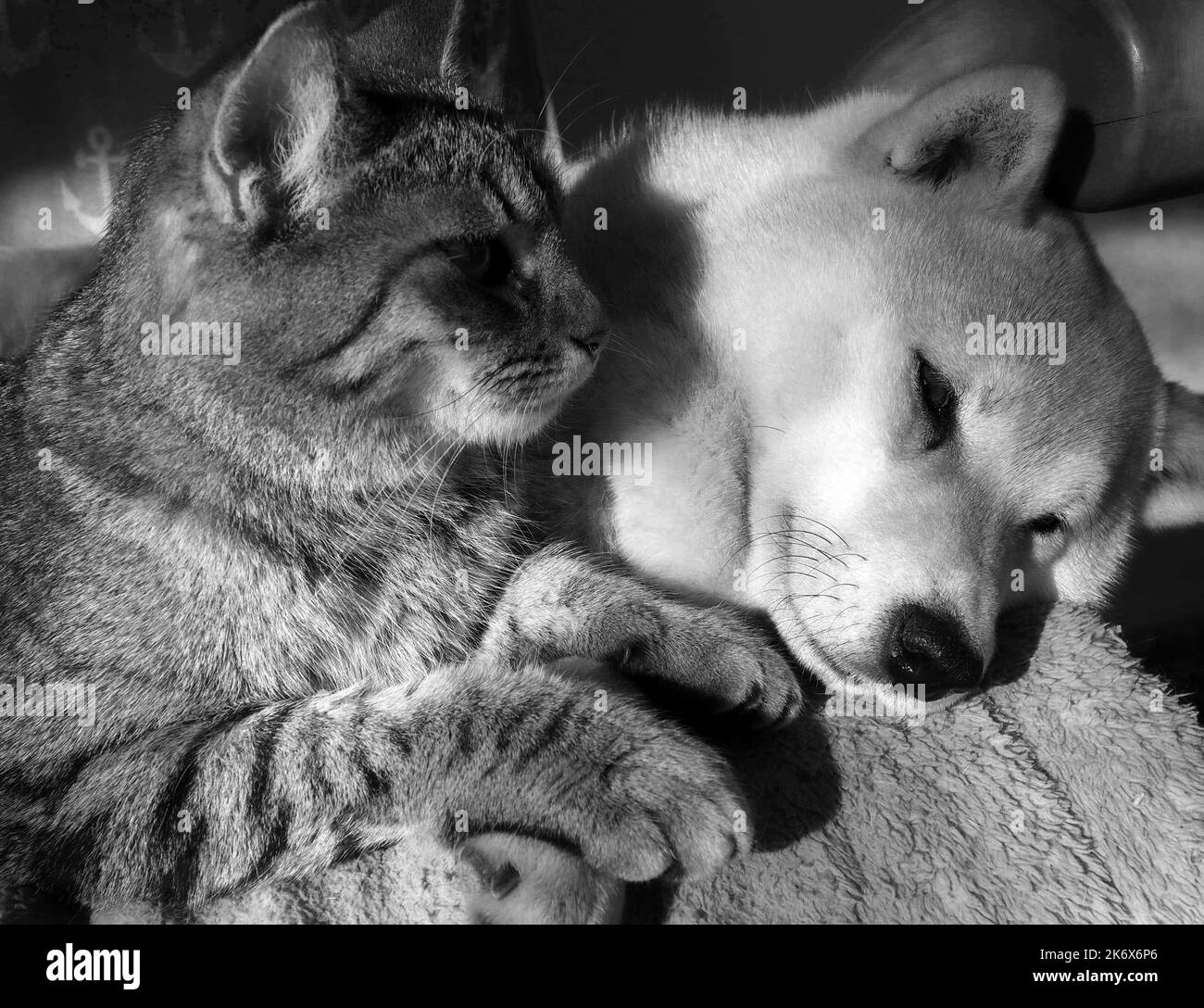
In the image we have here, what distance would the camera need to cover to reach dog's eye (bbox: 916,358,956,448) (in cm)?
127

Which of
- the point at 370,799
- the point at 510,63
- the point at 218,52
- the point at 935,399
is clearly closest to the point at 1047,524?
the point at 935,399

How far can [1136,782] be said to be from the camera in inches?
47.0

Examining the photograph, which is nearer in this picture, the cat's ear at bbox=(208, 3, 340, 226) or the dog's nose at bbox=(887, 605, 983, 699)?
the cat's ear at bbox=(208, 3, 340, 226)

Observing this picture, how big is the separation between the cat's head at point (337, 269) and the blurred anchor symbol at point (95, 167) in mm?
939

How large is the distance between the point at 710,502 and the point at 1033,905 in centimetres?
59

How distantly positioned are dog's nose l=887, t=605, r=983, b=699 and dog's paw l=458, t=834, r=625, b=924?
43cm

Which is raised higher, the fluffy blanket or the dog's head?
the dog's head

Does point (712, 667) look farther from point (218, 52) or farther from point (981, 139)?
point (218, 52)

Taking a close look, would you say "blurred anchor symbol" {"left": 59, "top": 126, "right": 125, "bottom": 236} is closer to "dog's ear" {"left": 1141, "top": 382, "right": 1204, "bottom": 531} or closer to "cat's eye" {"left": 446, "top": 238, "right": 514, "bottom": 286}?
"cat's eye" {"left": 446, "top": 238, "right": 514, "bottom": 286}

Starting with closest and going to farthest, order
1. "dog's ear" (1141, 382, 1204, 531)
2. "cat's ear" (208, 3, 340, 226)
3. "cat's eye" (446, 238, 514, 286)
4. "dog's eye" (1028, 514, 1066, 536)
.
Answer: "cat's ear" (208, 3, 340, 226), "cat's eye" (446, 238, 514, 286), "dog's eye" (1028, 514, 1066, 536), "dog's ear" (1141, 382, 1204, 531)

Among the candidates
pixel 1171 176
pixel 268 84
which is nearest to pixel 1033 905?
pixel 268 84

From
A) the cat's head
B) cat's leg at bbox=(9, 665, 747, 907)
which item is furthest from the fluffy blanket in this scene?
the cat's head

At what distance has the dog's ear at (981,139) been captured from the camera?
1294 millimetres
